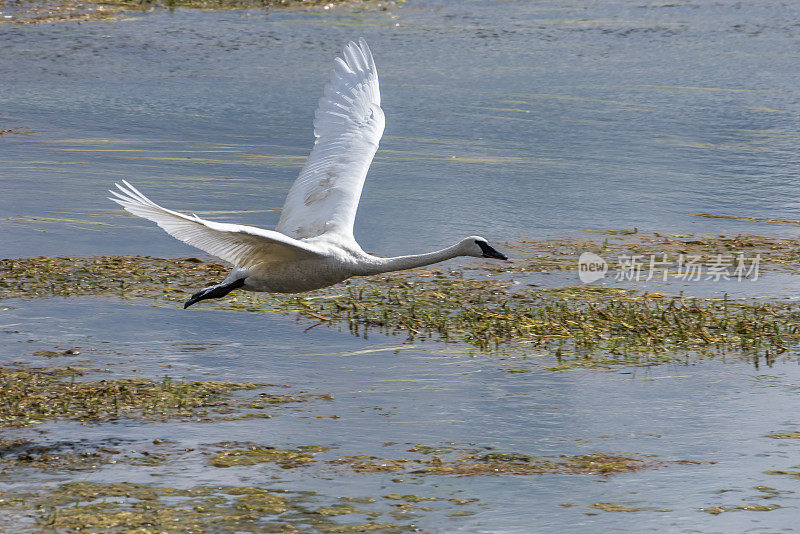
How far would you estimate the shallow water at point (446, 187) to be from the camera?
25.3 feet

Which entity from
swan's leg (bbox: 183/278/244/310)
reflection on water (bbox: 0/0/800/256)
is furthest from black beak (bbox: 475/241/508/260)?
reflection on water (bbox: 0/0/800/256)

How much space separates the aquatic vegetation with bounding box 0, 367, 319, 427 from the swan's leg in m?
0.69

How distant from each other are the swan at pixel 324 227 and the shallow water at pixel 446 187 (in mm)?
665

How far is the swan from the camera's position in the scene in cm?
835

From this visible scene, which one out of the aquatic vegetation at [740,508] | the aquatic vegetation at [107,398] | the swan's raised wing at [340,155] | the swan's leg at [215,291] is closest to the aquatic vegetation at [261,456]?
the aquatic vegetation at [107,398]

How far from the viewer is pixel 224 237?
27.7 feet

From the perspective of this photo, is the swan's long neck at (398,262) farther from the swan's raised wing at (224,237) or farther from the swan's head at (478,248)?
the swan's raised wing at (224,237)

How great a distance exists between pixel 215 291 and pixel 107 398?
129 centimetres

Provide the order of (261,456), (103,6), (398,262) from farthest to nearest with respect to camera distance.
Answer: (103,6), (398,262), (261,456)

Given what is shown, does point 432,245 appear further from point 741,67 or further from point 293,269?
point 741,67

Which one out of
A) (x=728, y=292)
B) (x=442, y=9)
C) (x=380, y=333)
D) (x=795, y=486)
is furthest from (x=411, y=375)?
(x=442, y=9)

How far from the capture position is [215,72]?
75.4ft

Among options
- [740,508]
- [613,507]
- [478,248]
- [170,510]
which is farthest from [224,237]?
[740,508]

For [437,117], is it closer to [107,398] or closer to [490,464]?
[107,398]
